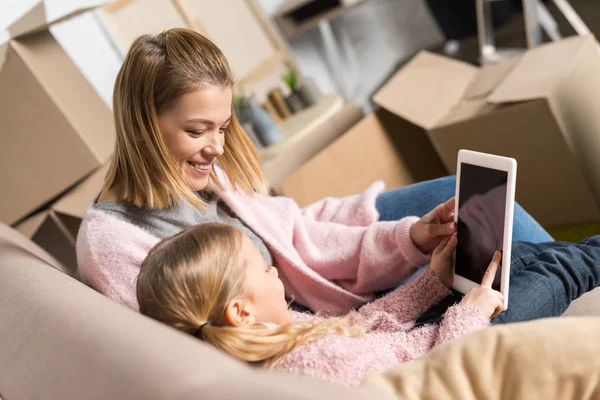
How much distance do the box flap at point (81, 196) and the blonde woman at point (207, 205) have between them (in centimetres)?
40

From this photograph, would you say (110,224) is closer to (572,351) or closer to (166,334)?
(166,334)

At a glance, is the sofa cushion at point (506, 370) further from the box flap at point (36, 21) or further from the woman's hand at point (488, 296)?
the box flap at point (36, 21)

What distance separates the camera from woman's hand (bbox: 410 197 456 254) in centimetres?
122

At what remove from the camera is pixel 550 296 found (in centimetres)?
110

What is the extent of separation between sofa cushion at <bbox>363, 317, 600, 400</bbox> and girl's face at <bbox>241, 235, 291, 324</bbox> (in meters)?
0.33

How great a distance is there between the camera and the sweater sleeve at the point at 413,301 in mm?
1205

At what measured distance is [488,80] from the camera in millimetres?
1964

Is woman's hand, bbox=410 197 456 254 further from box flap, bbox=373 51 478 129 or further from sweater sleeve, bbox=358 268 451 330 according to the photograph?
box flap, bbox=373 51 478 129

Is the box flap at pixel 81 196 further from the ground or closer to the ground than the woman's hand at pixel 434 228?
further from the ground

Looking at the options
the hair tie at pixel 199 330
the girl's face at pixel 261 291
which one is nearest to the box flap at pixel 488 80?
the girl's face at pixel 261 291

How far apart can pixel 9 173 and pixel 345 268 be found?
84 cm

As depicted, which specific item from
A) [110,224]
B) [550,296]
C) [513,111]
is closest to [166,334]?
[110,224]

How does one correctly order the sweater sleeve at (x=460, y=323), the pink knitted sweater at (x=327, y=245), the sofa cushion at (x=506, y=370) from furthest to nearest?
the pink knitted sweater at (x=327, y=245), the sweater sleeve at (x=460, y=323), the sofa cushion at (x=506, y=370)

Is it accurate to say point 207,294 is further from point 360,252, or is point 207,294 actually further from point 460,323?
point 360,252
